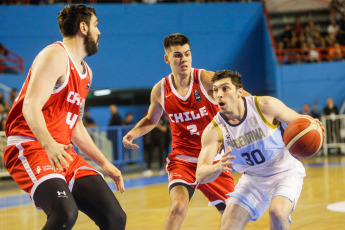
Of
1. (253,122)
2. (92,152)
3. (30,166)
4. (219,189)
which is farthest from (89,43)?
(219,189)

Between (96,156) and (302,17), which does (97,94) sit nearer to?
(302,17)

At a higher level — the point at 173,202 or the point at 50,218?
the point at 50,218

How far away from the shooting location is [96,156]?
4.32 meters

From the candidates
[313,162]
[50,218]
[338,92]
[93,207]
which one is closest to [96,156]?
[93,207]

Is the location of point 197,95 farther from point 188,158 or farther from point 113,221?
point 113,221

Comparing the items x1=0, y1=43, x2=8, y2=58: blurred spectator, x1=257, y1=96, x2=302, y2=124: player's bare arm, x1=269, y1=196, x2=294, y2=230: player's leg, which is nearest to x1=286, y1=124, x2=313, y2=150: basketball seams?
x1=257, y1=96, x2=302, y2=124: player's bare arm

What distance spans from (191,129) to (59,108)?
1929mm

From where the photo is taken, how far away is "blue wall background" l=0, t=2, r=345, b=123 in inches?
725

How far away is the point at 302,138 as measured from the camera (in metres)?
4.51

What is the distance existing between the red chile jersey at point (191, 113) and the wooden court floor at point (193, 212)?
1.70 meters

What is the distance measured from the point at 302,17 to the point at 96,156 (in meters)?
18.8

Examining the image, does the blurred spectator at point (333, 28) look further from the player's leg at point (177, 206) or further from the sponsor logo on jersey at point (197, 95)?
the player's leg at point (177, 206)

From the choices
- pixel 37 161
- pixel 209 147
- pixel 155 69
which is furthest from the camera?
pixel 155 69

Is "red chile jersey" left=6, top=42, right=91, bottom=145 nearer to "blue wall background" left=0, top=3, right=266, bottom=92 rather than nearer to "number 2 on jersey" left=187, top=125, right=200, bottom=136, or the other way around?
"number 2 on jersey" left=187, top=125, right=200, bottom=136
